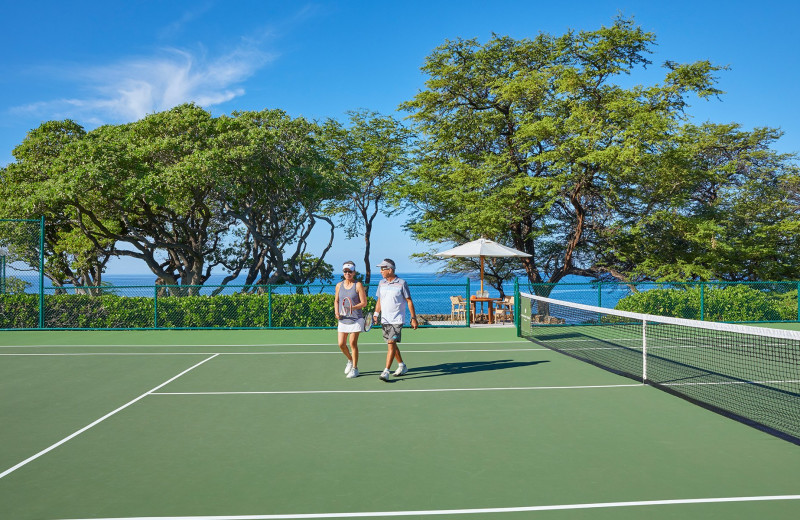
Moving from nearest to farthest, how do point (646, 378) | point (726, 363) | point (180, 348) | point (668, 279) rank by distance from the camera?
point (646, 378) → point (726, 363) → point (180, 348) → point (668, 279)

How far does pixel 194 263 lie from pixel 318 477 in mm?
25611

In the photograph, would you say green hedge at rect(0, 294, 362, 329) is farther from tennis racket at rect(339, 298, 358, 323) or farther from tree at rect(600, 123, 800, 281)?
tree at rect(600, 123, 800, 281)

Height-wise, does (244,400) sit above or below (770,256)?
below

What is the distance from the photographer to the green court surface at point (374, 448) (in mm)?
4480

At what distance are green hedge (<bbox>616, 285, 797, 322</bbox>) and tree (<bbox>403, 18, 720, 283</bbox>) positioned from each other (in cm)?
652

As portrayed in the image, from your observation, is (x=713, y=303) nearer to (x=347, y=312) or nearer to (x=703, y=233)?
(x=703, y=233)

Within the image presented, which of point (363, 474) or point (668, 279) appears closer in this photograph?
point (363, 474)

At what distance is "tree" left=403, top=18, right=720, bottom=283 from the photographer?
83.1 feet

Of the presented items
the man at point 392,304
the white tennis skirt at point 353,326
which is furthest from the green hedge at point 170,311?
the man at point 392,304

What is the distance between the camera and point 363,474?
204 inches

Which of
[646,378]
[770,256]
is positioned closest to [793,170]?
[770,256]

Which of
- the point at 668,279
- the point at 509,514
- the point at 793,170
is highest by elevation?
the point at 793,170

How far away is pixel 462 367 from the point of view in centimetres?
1116

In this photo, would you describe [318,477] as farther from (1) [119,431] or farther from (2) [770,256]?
(2) [770,256]
